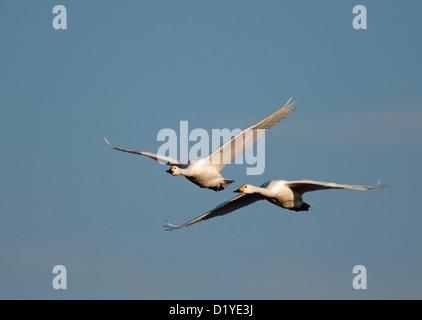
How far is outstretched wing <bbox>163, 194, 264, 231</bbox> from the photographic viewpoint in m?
46.4

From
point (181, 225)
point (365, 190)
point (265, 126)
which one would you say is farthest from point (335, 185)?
point (181, 225)

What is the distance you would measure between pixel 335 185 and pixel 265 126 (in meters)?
4.61

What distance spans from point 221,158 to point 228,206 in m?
2.11

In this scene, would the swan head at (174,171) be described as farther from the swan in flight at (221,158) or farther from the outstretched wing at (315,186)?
the outstretched wing at (315,186)

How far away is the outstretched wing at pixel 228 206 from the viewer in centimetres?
A: 4644

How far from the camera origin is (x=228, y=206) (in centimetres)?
4694

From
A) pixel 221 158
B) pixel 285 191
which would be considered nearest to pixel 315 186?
pixel 285 191

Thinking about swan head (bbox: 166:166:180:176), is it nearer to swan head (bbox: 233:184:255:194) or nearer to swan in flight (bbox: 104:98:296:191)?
swan in flight (bbox: 104:98:296:191)

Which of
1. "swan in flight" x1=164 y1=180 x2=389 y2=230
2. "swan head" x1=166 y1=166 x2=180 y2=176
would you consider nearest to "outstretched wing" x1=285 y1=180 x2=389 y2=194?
"swan in flight" x1=164 y1=180 x2=389 y2=230

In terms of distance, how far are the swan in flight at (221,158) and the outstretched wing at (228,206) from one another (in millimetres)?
735

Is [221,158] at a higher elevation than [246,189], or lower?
higher

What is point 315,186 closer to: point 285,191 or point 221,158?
point 285,191

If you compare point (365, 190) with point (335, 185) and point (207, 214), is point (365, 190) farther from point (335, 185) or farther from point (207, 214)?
point (207, 214)

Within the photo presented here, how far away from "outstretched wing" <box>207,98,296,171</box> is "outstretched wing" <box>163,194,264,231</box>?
1437mm
